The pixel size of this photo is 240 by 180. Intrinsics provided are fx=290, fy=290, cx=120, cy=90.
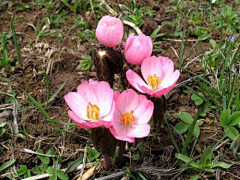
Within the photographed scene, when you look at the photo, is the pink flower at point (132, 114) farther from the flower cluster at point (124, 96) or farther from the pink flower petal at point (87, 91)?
the pink flower petal at point (87, 91)

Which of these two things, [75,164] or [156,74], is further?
[75,164]

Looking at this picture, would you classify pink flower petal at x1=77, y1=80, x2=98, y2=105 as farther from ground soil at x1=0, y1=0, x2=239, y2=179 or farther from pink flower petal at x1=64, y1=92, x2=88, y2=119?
ground soil at x1=0, y1=0, x2=239, y2=179

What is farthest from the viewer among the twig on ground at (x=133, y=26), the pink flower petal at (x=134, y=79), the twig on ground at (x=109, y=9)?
the twig on ground at (x=109, y=9)

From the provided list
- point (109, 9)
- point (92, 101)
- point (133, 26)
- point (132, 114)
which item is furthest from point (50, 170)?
point (109, 9)

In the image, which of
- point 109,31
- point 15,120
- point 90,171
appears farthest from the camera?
point 15,120

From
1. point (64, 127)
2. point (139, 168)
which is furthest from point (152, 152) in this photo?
point (64, 127)

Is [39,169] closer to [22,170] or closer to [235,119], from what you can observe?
[22,170]

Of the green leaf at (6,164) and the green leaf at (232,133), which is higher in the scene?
the green leaf at (232,133)

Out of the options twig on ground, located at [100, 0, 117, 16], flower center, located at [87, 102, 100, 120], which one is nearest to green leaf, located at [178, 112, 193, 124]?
flower center, located at [87, 102, 100, 120]

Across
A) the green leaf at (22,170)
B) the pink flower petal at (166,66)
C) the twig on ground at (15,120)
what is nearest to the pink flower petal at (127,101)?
the pink flower petal at (166,66)
